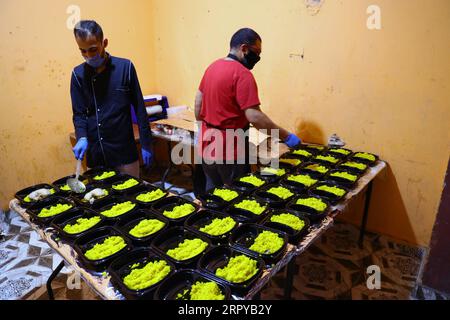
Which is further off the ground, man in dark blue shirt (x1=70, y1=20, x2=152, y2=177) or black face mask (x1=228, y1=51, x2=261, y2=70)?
black face mask (x1=228, y1=51, x2=261, y2=70)

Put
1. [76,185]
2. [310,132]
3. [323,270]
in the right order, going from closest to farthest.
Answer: [76,185] < [323,270] < [310,132]

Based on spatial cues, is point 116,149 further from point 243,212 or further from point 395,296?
point 395,296

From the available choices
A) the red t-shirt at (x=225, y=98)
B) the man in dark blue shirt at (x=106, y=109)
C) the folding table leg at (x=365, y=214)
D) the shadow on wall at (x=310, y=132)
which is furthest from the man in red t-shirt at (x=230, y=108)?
the folding table leg at (x=365, y=214)

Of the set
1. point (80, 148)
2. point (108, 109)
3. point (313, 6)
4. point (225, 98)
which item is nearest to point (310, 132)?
→ point (313, 6)

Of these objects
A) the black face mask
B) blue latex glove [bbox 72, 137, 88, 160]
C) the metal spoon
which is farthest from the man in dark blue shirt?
the black face mask

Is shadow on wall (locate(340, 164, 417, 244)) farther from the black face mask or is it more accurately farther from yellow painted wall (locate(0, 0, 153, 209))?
yellow painted wall (locate(0, 0, 153, 209))

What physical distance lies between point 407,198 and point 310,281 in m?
1.19

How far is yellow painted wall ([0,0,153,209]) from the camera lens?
9.99 ft

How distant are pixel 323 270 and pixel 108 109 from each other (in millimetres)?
2157

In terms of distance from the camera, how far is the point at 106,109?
7.68 feet

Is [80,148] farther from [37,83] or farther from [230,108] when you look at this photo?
[37,83]

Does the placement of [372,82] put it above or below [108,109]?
above

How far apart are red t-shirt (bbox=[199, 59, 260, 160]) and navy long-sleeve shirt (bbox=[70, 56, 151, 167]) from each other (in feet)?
1.62

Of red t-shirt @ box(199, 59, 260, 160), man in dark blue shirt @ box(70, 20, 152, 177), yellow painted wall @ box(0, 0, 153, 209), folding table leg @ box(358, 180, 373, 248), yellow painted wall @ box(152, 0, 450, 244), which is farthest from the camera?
yellow painted wall @ box(0, 0, 153, 209)
